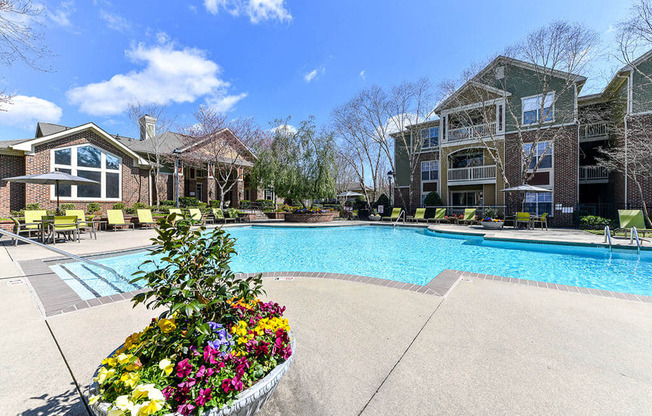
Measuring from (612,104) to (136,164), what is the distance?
3076cm

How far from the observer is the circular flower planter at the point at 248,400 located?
1.34 metres

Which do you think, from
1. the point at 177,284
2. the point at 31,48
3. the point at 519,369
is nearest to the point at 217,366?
the point at 177,284

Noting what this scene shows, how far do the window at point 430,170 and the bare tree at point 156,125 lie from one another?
20.7 m

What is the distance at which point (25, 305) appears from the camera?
11.3ft

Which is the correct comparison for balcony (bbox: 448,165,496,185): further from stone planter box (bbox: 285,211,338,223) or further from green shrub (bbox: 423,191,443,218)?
stone planter box (bbox: 285,211,338,223)

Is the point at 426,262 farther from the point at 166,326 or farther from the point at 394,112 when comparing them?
the point at 394,112

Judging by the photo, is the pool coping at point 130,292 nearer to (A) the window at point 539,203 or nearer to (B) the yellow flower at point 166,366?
(B) the yellow flower at point 166,366

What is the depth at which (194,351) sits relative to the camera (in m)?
1.52

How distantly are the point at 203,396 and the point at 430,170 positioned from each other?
2356 centimetres

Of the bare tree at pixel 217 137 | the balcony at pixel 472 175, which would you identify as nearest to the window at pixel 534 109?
the balcony at pixel 472 175

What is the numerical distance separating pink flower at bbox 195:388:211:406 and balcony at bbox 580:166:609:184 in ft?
82.0

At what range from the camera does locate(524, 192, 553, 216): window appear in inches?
669

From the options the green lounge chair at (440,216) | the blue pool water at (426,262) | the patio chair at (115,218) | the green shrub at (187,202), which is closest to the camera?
the blue pool water at (426,262)

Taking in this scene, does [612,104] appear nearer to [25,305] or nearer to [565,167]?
[565,167]
